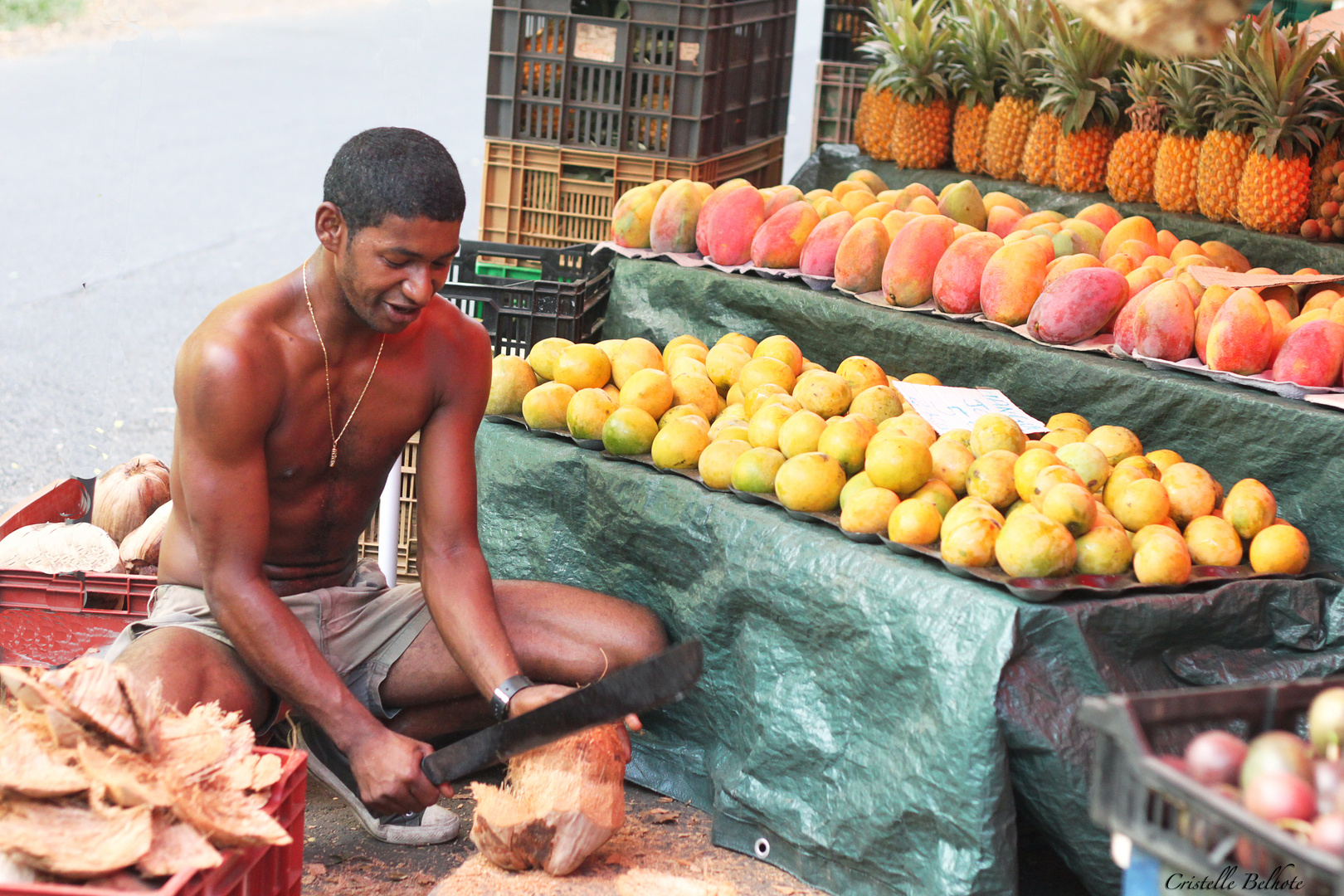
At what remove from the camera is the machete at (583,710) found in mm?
2070

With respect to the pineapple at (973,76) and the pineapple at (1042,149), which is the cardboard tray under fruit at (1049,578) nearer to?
the pineapple at (1042,149)

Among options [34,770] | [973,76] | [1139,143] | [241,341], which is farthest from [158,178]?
[34,770]

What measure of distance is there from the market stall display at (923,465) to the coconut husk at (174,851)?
53.8 inches

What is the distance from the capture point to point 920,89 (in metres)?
5.21

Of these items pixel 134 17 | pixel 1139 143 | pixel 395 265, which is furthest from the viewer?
pixel 134 17

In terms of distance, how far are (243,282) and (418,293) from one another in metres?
5.69

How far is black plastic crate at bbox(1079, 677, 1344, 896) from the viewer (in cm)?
124

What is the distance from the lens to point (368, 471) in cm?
268

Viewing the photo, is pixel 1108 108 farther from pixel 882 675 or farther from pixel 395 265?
pixel 395 265

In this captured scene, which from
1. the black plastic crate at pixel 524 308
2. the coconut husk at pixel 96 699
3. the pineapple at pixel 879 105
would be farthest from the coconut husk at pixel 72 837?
the pineapple at pixel 879 105

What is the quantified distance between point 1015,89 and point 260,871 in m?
4.12

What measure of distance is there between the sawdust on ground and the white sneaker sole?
6999 millimetres

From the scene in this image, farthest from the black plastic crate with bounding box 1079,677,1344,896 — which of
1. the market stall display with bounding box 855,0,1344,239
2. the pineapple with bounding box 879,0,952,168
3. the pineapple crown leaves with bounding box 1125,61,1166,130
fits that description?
the pineapple with bounding box 879,0,952,168

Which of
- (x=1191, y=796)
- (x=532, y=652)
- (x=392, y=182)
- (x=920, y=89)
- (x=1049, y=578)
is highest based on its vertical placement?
(x=920, y=89)
